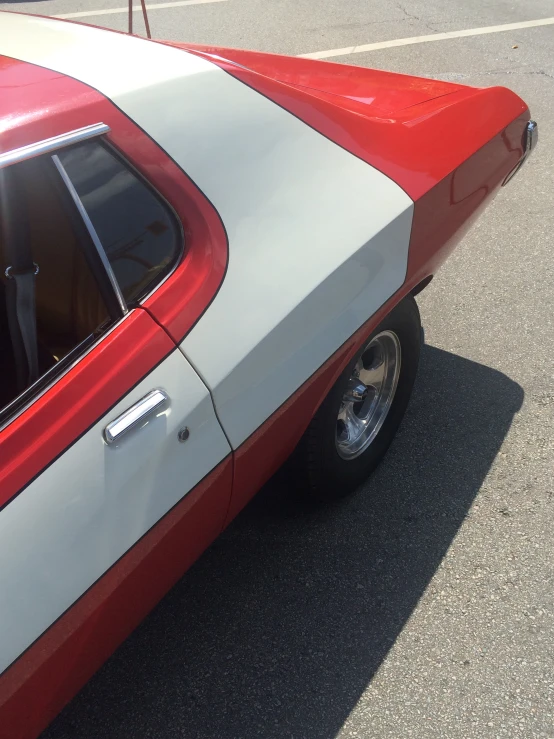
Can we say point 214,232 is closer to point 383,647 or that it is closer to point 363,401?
point 363,401

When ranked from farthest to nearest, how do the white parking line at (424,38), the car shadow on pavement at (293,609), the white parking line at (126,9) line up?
the white parking line at (126,9)
the white parking line at (424,38)
the car shadow on pavement at (293,609)

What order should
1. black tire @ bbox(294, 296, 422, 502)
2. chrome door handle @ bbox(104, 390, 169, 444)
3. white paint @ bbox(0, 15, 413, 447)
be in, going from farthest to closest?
black tire @ bbox(294, 296, 422, 502) < white paint @ bbox(0, 15, 413, 447) < chrome door handle @ bbox(104, 390, 169, 444)

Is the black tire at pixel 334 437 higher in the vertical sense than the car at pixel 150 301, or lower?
lower

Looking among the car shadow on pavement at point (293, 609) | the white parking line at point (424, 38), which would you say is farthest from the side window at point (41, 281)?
the white parking line at point (424, 38)

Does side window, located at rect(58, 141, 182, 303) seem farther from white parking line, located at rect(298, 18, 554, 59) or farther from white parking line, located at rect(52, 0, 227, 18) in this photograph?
white parking line, located at rect(52, 0, 227, 18)

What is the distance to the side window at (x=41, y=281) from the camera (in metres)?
1.66

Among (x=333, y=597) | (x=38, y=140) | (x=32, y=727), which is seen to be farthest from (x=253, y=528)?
(x=38, y=140)

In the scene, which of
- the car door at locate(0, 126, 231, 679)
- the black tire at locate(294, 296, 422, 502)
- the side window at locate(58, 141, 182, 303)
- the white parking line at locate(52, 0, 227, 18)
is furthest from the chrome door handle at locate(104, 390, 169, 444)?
the white parking line at locate(52, 0, 227, 18)

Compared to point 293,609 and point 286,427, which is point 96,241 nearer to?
point 286,427

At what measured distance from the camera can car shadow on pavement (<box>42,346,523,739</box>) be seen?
219 centimetres

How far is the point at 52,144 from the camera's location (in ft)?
5.15

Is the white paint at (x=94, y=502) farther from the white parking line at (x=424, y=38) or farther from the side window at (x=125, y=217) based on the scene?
the white parking line at (x=424, y=38)

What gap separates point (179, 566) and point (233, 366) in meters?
0.55

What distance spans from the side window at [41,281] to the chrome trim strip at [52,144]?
0.21 feet
